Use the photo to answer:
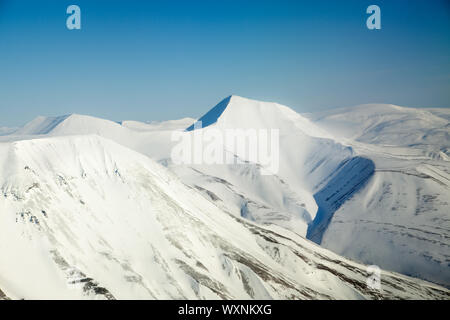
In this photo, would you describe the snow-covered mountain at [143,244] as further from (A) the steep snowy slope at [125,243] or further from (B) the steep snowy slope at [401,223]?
(B) the steep snowy slope at [401,223]

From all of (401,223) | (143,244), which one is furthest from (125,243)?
(401,223)

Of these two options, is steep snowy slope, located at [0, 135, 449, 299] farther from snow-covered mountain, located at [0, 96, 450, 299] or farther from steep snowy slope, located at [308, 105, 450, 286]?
steep snowy slope, located at [308, 105, 450, 286]

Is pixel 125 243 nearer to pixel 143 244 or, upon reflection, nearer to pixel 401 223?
pixel 143 244

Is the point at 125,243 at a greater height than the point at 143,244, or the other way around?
the point at 125,243

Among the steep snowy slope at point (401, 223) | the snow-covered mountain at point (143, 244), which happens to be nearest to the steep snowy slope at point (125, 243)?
the snow-covered mountain at point (143, 244)

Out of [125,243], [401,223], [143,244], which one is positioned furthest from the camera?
[401,223]

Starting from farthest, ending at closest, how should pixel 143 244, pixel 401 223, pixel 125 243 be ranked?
pixel 401 223 < pixel 143 244 < pixel 125 243

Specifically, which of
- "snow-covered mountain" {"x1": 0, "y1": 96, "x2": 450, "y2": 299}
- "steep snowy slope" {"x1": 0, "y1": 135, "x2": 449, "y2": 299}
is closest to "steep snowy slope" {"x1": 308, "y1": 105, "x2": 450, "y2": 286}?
"snow-covered mountain" {"x1": 0, "y1": 96, "x2": 450, "y2": 299}

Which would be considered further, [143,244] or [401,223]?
[401,223]
